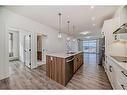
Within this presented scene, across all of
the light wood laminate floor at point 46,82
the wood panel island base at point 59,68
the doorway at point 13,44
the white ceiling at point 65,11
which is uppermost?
the white ceiling at point 65,11

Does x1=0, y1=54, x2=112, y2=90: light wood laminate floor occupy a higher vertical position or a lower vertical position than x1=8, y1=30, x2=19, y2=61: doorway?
lower

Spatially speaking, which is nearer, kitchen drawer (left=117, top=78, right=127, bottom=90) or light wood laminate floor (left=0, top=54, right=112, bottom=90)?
kitchen drawer (left=117, top=78, right=127, bottom=90)

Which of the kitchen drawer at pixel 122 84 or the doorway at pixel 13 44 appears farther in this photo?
the doorway at pixel 13 44

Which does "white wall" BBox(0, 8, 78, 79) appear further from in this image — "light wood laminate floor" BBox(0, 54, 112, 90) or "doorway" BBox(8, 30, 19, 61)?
"doorway" BBox(8, 30, 19, 61)

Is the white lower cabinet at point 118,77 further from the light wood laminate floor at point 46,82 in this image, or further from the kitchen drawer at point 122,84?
the light wood laminate floor at point 46,82

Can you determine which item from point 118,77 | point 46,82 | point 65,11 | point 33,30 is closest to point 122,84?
point 118,77

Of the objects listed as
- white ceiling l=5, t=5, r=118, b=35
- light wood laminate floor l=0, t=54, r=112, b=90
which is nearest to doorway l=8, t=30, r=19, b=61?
white ceiling l=5, t=5, r=118, b=35

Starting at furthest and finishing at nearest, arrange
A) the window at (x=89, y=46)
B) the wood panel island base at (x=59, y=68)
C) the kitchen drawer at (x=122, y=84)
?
the window at (x=89, y=46) < the wood panel island base at (x=59, y=68) < the kitchen drawer at (x=122, y=84)

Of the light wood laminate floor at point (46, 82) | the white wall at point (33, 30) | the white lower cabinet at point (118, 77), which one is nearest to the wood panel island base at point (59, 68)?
the light wood laminate floor at point (46, 82)

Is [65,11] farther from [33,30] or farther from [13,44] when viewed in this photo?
[13,44]

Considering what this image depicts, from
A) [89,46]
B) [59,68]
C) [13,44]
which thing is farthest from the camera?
[89,46]
